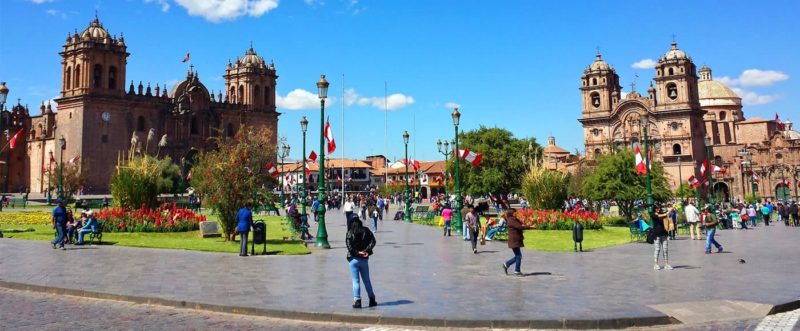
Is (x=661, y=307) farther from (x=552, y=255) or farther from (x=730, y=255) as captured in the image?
Answer: (x=730, y=255)

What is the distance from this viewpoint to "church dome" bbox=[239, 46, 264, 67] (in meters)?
80.2

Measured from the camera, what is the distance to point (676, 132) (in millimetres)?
80625

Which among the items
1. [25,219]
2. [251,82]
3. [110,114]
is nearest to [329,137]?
[25,219]

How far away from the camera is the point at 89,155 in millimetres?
61156

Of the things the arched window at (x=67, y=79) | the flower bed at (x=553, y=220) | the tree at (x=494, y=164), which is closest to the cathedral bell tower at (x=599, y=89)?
the tree at (x=494, y=164)

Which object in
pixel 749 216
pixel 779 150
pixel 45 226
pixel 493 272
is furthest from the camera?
pixel 779 150

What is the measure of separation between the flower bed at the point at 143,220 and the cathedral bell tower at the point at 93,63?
4576 cm

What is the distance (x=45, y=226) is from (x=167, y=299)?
21.1 meters

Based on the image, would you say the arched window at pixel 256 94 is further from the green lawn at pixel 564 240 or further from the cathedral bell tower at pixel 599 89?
the green lawn at pixel 564 240

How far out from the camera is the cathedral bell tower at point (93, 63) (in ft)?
204

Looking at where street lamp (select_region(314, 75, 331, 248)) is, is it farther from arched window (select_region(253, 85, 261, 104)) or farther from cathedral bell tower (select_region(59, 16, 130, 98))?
arched window (select_region(253, 85, 261, 104))

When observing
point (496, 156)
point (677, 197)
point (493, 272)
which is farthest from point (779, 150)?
point (493, 272)

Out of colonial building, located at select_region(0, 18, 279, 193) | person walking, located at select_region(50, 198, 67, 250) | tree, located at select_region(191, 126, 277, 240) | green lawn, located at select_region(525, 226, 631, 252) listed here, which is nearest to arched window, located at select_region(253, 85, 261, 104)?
colonial building, located at select_region(0, 18, 279, 193)

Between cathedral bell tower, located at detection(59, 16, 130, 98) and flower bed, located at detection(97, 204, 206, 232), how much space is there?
45759 millimetres
